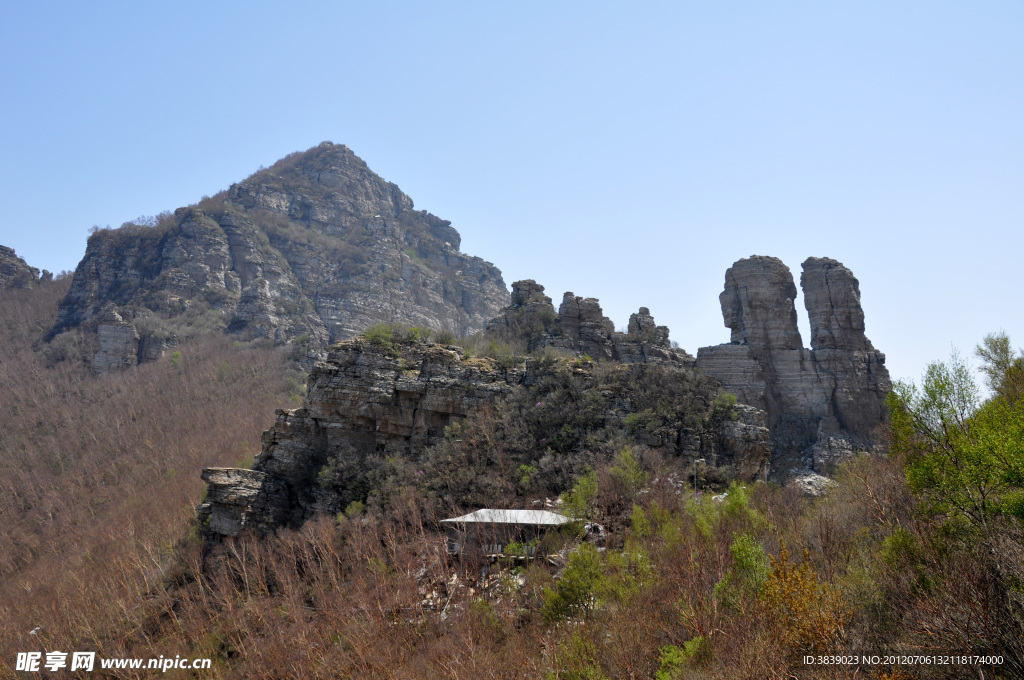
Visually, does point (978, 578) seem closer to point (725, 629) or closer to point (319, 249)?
point (725, 629)

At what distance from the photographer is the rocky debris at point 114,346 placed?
224 ft

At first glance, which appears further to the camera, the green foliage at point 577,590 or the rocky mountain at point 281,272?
the rocky mountain at point 281,272

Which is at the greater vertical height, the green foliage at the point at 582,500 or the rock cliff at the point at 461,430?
the rock cliff at the point at 461,430

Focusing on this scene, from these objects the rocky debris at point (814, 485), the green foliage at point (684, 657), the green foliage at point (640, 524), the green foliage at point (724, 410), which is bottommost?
the rocky debris at point (814, 485)

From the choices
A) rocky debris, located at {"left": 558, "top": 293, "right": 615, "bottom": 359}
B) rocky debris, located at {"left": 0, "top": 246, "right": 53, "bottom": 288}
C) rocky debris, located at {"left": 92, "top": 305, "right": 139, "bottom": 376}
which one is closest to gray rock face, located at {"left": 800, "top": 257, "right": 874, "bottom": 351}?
rocky debris, located at {"left": 558, "top": 293, "right": 615, "bottom": 359}

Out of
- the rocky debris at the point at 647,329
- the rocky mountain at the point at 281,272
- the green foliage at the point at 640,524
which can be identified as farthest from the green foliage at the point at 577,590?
the rocky mountain at the point at 281,272

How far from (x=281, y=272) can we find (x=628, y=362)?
3026 inches

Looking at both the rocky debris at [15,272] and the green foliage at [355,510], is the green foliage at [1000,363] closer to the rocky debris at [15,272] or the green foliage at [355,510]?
the green foliage at [355,510]

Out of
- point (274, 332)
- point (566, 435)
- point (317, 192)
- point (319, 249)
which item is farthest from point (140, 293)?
point (566, 435)

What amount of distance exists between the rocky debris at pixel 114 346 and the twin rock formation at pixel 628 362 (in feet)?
176

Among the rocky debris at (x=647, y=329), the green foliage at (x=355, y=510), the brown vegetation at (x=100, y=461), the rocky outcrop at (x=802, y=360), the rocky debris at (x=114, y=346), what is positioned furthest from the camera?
the rocky debris at (x=114, y=346)

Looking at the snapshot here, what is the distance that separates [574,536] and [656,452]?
6.21 meters

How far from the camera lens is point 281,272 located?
94625 millimetres

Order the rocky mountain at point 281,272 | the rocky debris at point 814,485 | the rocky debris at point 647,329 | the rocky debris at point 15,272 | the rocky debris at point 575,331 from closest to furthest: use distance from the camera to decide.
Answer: the rocky debris at point 814,485 < the rocky debris at point 575,331 < the rocky debris at point 647,329 < the rocky mountain at point 281,272 < the rocky debris at point 15,272
